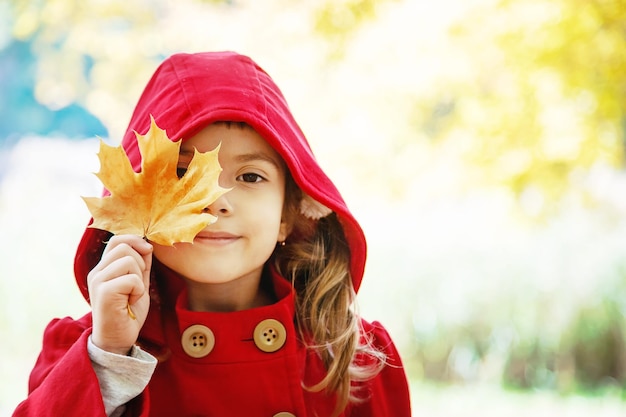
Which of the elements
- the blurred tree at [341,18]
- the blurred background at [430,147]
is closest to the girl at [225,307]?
the blurred background at [430,147]

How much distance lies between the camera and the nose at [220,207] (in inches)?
46.1

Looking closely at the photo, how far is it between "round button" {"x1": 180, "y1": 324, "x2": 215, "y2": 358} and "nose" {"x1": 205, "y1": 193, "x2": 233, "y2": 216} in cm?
19

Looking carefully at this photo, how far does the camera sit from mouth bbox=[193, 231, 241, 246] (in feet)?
3.90

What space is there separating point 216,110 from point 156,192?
18 centimetres

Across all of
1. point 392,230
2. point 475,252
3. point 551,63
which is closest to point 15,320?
point 392,230

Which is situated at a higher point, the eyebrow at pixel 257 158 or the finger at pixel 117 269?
the eyebrow at pixel 257 158

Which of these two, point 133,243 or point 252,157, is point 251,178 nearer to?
point 252,157

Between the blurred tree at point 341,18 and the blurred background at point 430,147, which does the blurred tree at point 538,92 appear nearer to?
the blurred background at point 430,147

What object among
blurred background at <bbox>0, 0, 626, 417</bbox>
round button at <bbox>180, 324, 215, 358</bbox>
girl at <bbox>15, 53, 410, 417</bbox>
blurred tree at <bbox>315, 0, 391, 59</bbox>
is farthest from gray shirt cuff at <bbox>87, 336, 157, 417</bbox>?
blurred tree at <bbox>315, 0, 391, 59</bbox>

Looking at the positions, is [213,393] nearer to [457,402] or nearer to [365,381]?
[365,381]

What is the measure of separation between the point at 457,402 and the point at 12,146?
2.40 m

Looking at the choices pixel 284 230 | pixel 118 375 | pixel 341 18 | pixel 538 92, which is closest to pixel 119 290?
pixel 118 375

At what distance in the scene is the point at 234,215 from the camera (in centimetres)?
121

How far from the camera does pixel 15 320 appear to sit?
11.1 feet
